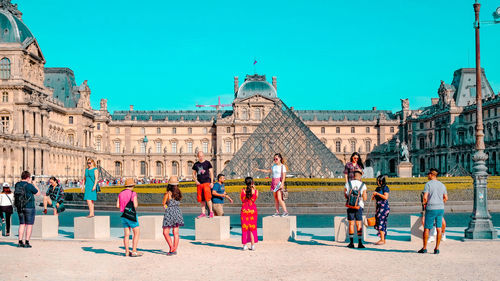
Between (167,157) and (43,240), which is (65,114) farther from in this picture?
(43,240)

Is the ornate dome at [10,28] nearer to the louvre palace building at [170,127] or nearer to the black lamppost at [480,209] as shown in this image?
the louvre palace building at [170,127]

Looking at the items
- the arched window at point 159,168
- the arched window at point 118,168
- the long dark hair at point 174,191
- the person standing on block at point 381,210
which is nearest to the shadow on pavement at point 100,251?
the long dark hair at point 174,191

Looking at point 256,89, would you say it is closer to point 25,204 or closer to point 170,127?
point 170,127

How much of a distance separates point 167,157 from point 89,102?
45.1ft

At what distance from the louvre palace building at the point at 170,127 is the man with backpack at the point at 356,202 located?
3705 centimetres

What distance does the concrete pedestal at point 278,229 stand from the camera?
39.4 feet

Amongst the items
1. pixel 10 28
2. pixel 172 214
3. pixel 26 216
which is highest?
pixel 10 28

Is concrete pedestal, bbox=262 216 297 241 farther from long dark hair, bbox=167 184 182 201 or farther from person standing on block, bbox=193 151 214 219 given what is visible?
long dark hair, bbox=167 184 182 201

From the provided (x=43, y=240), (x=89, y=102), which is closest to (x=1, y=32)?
(x=89, y=102)

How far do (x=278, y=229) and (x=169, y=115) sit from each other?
229ft

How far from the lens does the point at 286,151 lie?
3284 centimetres

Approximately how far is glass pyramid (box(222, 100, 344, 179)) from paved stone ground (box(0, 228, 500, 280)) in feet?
61.2

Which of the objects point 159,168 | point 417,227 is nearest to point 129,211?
point 417,227

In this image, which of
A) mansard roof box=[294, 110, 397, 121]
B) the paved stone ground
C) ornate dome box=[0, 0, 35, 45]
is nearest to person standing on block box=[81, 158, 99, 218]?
the paved stone ground
